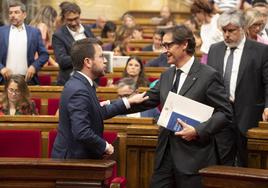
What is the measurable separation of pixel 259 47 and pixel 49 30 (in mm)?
4582

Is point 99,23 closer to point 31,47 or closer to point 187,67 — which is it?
point 31,47

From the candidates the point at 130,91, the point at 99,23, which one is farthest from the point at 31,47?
the point at 99,23

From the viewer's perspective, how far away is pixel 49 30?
32.2ft

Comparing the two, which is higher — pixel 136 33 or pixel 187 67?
pixel 187 67

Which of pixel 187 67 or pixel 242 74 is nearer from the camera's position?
pixel 187 67

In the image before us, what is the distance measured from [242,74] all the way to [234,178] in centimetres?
162

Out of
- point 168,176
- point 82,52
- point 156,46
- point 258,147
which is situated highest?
point 82,52

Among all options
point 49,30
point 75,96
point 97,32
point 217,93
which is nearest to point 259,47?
point 217,93

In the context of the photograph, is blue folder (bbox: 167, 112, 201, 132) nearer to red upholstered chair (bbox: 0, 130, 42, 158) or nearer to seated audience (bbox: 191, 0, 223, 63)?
red upholstered chair (bbox: 0, 130, 42, 158)

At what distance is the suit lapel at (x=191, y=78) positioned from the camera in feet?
16.1

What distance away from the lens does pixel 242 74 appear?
5.64 m

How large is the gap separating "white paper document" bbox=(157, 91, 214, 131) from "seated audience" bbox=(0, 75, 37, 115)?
7.65ft

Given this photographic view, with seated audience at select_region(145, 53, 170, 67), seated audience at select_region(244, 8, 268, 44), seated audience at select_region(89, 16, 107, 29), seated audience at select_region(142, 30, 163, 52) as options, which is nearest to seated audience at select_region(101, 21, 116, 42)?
seated audience at select_region(142, 30, 163, 52)

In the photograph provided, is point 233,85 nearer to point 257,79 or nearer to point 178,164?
point 257,79
